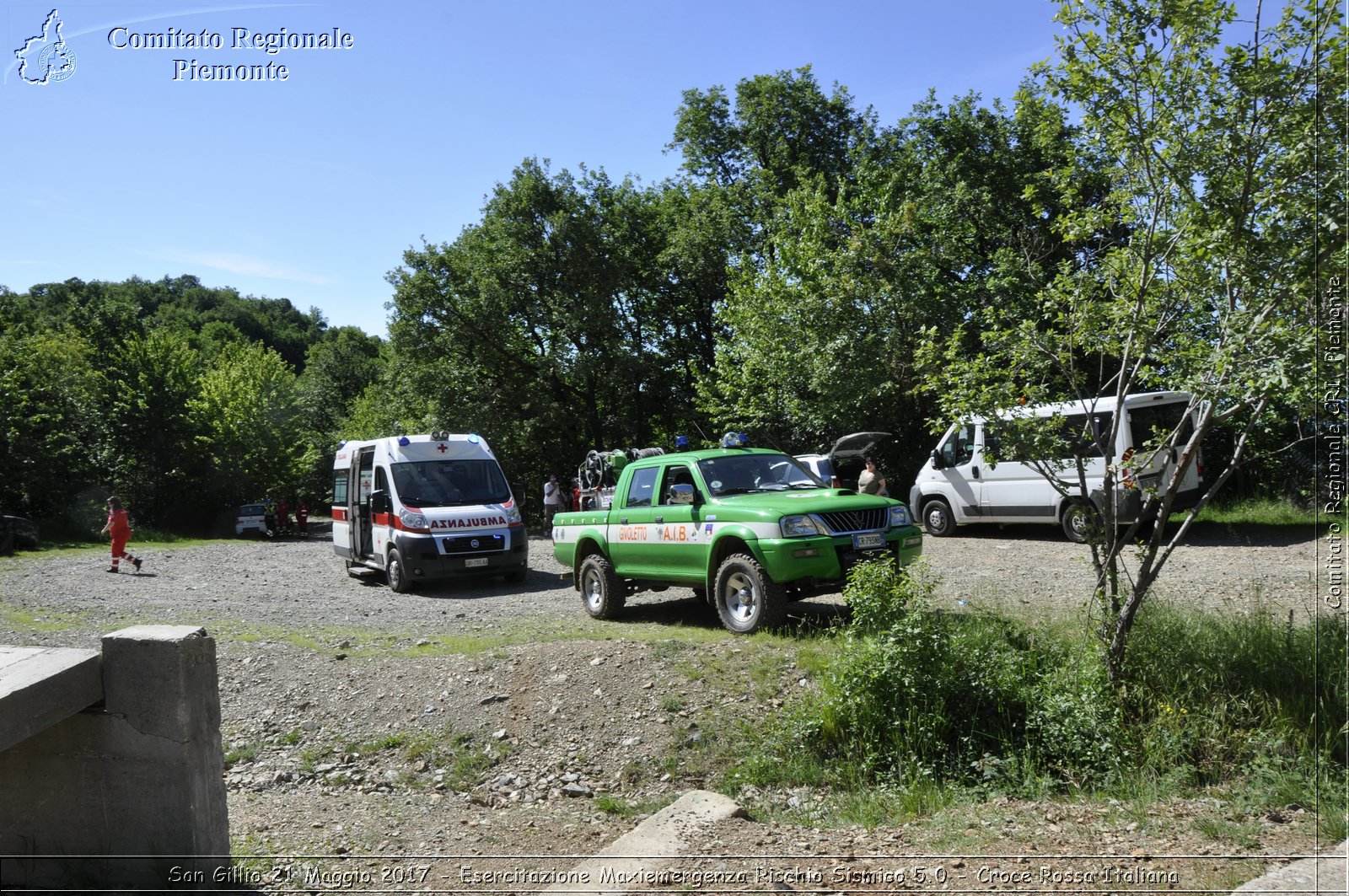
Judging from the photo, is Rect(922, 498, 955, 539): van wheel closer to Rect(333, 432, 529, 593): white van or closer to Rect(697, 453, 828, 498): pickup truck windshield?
Rect(333, 432, 529, 593): white van

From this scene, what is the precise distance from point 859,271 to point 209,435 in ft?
100

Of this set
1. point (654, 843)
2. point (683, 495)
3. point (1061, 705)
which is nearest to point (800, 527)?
point (683, 495)

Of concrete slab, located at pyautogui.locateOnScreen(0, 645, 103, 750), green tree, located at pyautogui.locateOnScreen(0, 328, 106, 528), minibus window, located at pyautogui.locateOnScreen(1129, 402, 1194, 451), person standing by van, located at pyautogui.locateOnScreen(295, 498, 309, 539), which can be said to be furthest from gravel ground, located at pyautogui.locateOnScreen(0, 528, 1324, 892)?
green tree, located at pyautogui.locateOnScreen(0, 328, 106, 528)

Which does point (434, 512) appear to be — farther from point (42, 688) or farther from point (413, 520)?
point (42, 688)

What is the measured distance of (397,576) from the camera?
49.5ft

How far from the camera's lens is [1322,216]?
602 cm

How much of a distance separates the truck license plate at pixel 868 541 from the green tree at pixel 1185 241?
188 cm

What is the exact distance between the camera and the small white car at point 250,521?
3619cm

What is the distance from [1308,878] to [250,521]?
1492 inches

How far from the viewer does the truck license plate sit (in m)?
8.81

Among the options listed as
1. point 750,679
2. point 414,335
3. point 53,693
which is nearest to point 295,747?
point 53,693

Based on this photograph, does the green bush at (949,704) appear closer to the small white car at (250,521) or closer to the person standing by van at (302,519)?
the small white car at (250,521)

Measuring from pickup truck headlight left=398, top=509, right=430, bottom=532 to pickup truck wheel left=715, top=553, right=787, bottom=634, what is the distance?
7001mm

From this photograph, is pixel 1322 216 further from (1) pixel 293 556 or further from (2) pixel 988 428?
(1) pixel 293 556
